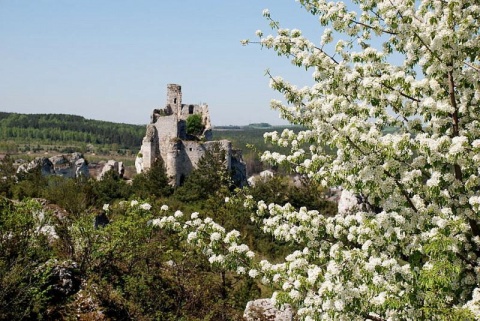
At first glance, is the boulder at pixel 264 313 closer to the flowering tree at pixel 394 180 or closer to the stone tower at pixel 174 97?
the flowering tree at pixel 394 180

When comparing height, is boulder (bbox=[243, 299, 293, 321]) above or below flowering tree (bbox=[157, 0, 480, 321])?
below

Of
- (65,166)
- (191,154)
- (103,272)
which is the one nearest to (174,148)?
(191,154)

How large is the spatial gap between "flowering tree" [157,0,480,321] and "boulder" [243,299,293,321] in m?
7.40

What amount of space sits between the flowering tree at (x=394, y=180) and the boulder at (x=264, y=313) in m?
7.40

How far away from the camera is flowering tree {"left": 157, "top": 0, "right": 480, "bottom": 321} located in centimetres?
578

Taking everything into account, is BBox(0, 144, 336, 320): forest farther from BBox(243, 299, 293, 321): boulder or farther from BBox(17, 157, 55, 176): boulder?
BBox(17, 157, 55, 176): boulder

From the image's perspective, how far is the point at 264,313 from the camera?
50.1 feet

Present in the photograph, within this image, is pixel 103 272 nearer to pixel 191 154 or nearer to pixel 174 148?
pixel 174 148

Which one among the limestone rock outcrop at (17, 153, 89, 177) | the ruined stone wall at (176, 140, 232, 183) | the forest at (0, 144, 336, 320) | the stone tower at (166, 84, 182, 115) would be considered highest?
the stone tower at (166, 84, 182, 115)

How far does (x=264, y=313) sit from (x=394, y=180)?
1034 centimetres

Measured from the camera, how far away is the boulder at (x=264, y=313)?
48.6 feet

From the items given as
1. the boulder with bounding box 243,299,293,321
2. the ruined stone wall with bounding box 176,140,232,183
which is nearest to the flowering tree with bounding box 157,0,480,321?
the boulder with bounding box 243,299,293,321

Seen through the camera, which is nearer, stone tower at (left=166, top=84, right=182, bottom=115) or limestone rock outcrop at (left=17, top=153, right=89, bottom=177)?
stone tower at (left=166, top=84, right=182, bottom=115)

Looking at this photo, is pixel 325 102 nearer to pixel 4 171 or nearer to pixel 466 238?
pixel 466 238
